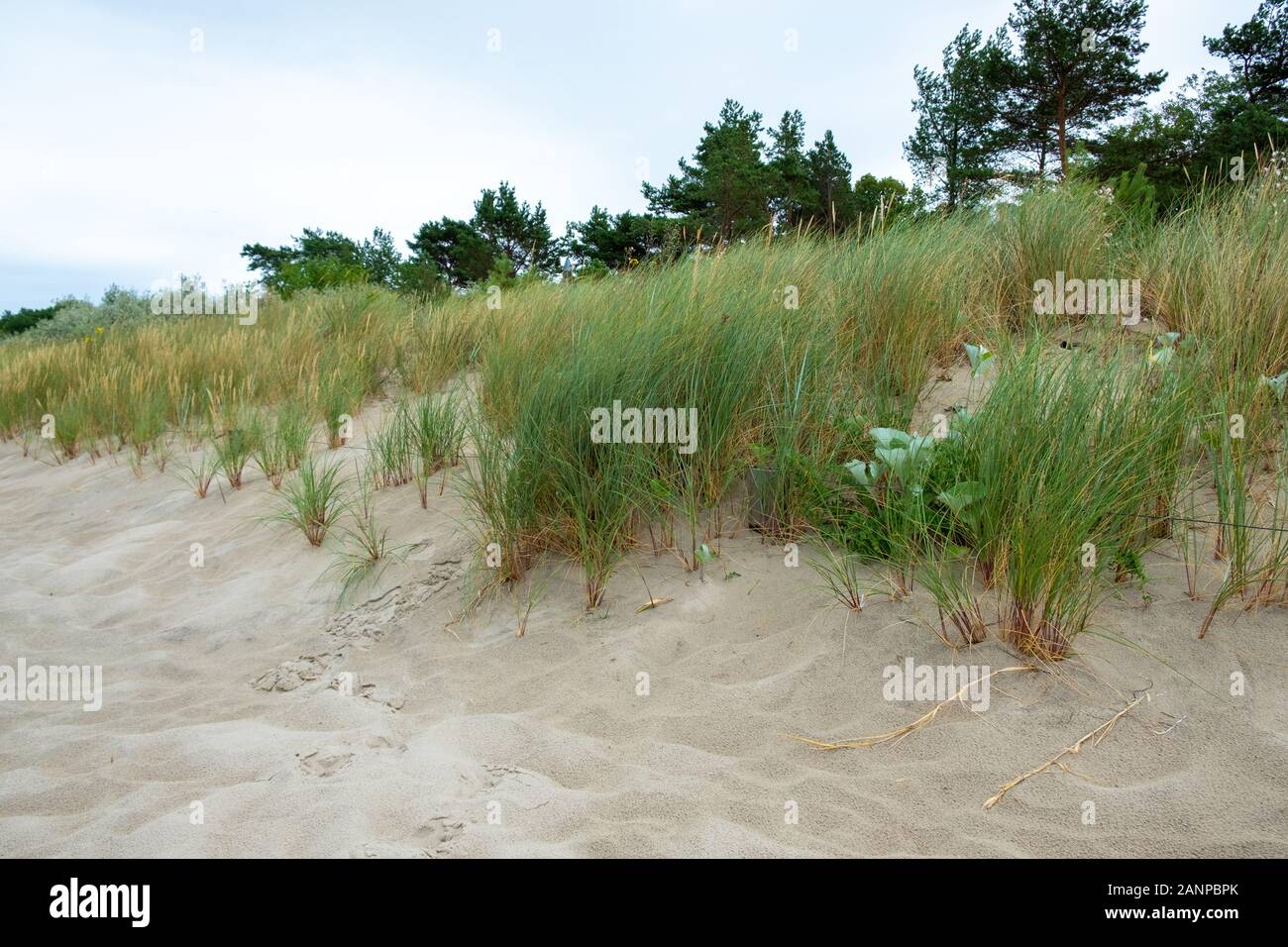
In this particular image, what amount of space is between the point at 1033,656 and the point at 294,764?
2356 mm

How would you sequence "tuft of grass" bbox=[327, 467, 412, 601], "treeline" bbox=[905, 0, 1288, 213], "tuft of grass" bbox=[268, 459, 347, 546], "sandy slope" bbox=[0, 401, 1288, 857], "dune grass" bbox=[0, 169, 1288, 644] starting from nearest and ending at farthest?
"sandy slope" bbox=[0, 401, 1288, 857], "dune grass" bbox=[0, 169, 1288, 644], "tuft of grass" bbox=[327, 467, 412, 601], "tuft of grass" bbox=[268, 459, 347, 546], "treeline" bbox=[905, 0, 1288, 213]

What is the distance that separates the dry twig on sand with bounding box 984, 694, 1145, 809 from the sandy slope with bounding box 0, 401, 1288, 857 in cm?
2

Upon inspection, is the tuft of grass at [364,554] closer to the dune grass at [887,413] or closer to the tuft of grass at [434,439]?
the dune grass at [887,413]

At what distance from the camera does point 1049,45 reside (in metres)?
24.9

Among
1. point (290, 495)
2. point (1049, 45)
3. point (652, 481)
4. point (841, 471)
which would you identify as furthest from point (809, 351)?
point (1049, 45)

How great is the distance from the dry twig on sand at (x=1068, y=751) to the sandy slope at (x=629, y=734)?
0.08 feet

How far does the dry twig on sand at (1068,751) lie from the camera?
217 cm

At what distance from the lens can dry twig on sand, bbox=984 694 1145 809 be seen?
2.17 m

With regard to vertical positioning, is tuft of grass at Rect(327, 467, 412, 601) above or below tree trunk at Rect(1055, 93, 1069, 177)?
below

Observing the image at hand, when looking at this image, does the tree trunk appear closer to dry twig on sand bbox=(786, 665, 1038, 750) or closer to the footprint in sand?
dry twig on sand bbox=(786, 665, 1038, 750)

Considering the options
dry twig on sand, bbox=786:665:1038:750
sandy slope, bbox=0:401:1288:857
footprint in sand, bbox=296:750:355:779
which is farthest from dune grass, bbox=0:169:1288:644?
footprint in sand, bbox=296:750:355:779

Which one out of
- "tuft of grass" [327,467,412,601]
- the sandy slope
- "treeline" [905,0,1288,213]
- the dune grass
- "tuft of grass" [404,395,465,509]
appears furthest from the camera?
"treeline" [905,0,1288,213]

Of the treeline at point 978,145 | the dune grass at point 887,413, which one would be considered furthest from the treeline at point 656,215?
the dune grass at point 887,413

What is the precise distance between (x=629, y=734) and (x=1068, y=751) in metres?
1.28
